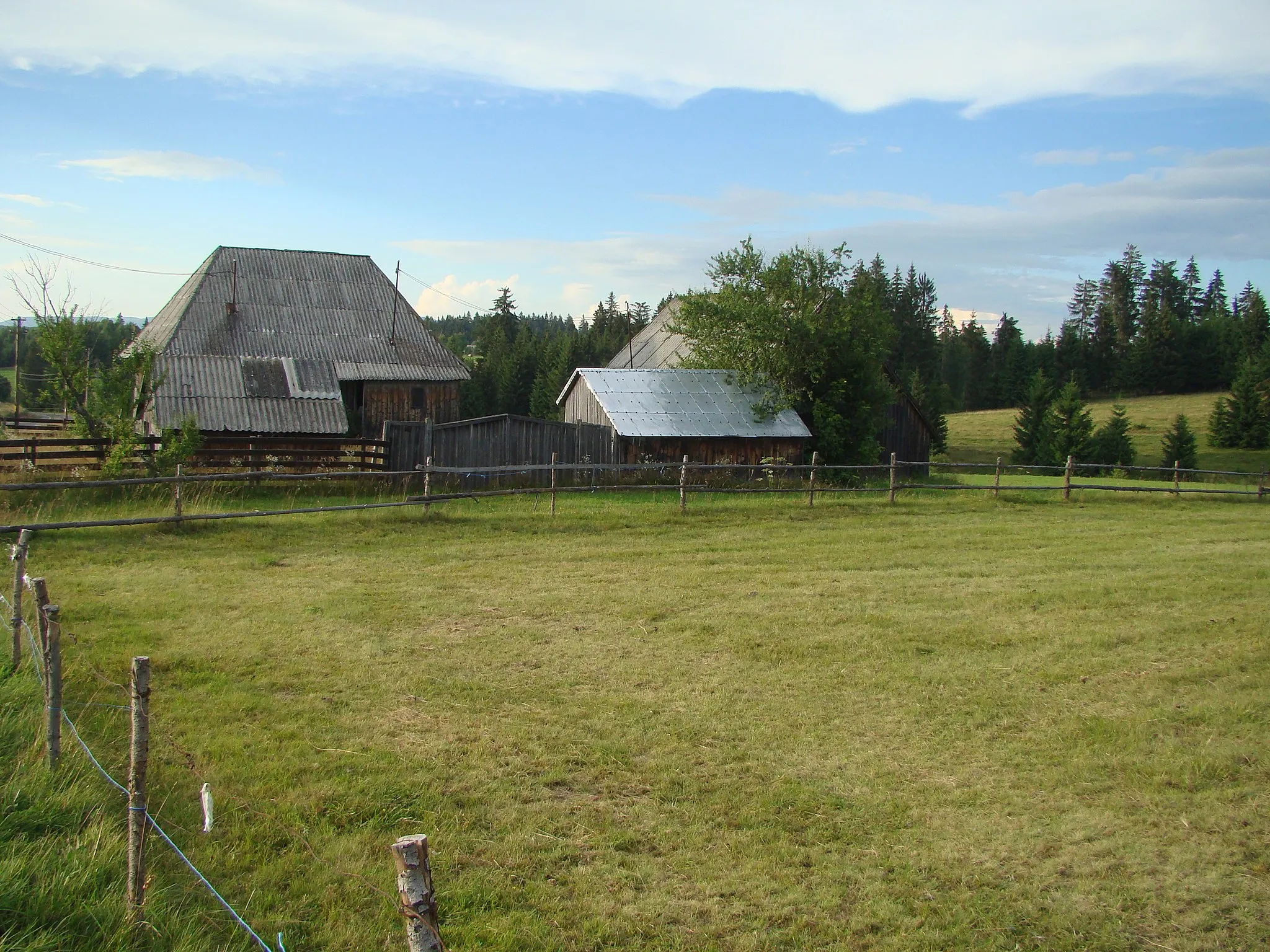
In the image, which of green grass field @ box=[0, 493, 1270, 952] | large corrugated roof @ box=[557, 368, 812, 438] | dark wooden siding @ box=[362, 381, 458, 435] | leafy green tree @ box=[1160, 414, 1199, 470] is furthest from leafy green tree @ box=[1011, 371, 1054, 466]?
green grass field @ box=[0, 493, 1270, 952]

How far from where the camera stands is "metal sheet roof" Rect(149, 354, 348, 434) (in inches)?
905

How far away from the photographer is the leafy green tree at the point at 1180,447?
50.8 meters

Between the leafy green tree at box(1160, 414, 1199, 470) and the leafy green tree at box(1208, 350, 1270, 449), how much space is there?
8.87 meters

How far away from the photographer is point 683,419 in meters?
25.0

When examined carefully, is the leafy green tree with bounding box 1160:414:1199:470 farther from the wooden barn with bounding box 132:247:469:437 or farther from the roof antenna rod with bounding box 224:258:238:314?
the roof antenna rod with bounding box 224:258:238:314

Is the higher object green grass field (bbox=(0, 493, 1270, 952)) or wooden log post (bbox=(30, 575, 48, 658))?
wooden log post (bbox=(30, 575, 48, 658))

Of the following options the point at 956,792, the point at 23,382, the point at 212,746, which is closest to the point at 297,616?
the point at 212,746

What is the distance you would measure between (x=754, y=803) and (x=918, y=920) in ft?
4.52

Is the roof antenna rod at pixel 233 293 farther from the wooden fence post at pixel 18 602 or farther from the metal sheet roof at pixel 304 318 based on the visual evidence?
the wooden fence post at pixel 18 602

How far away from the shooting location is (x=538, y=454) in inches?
856

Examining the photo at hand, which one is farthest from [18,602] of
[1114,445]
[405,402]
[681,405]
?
[1114,445]

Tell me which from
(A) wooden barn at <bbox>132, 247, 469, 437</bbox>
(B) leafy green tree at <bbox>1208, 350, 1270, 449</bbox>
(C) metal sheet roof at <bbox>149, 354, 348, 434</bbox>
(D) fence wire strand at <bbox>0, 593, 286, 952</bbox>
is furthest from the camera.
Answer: (B) leafy green tree at <bbox>1208, 350, 1270, 449</bbox>

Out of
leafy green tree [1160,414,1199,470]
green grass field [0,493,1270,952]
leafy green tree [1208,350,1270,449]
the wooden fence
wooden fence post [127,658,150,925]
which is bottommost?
green grass field [0,493,1270,952]

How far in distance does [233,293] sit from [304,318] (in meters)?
2.39
